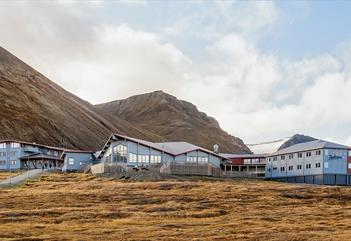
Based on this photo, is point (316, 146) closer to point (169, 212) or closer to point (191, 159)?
point (191, 159)

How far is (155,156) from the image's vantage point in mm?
131500

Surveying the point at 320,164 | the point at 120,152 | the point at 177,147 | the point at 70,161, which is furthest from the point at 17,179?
the point at 320,164

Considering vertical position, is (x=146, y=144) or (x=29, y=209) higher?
(x=146, y=144)

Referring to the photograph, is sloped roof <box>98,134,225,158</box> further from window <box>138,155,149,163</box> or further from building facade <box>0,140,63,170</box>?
building facade <box>0,140,63,170</box>

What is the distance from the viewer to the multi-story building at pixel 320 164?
13000 cm

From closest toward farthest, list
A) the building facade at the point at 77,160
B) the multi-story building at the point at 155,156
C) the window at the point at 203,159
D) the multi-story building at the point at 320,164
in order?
the multi-story building at the point at 155,156, the multi-story building at the point at 320,164, the window at the point at 203,159, the building facade at the point at 77,160

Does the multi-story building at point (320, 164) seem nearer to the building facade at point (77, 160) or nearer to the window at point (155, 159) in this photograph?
the window at point (155, 159)

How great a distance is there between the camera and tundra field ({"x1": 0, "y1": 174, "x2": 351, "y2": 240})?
5234cm

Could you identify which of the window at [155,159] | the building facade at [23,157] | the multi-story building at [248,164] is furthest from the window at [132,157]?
the building facade at [23,157]

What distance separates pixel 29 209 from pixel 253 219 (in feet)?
94.0

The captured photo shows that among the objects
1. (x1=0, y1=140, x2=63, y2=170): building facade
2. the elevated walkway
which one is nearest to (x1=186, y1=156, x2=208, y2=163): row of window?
the elevated walkway

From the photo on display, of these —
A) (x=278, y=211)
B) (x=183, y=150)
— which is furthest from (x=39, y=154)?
(x=278, y=211)

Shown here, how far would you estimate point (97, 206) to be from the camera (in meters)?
74.4

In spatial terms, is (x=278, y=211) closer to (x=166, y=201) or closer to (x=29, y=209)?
(x=166, y=201)
